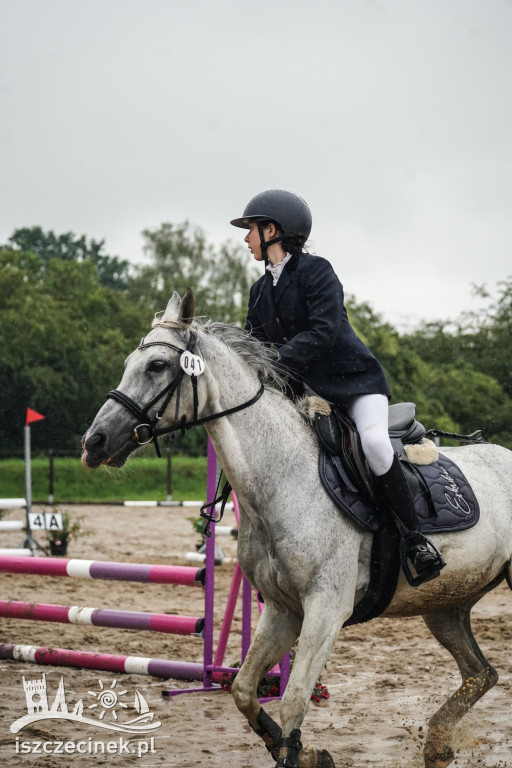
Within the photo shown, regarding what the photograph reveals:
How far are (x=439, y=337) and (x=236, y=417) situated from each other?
3183 cm

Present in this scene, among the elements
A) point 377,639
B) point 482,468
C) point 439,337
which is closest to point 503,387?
point 439,337

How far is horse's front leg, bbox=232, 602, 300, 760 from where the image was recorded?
3.90m

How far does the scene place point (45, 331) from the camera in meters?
33.4

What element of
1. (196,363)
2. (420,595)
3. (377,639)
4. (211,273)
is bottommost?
(377,639)

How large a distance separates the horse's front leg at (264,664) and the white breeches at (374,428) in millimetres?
790

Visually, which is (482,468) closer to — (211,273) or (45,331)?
(45,331)

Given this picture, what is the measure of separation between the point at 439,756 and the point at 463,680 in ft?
1.64

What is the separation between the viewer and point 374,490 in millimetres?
4027

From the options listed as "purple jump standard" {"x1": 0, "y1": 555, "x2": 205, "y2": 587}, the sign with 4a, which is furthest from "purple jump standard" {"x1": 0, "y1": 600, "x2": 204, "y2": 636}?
the sign with 4a

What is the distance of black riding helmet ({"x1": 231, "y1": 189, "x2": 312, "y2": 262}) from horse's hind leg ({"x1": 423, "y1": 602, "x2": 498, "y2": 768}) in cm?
219

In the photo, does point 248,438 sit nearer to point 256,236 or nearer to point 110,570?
point 256,236

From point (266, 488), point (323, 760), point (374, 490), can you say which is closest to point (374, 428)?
point (374, 490)

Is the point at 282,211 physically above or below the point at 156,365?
above

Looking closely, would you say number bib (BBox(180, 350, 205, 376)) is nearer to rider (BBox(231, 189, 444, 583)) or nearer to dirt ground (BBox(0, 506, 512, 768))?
rider (BBox(231, 189, 444, 583))
